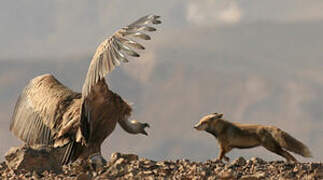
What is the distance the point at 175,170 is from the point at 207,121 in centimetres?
394

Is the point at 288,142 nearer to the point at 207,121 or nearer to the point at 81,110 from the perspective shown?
the point at 207,121

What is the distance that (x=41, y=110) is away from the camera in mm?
Answer: 11570

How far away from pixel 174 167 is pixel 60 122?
7.26ft

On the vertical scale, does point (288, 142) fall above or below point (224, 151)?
above

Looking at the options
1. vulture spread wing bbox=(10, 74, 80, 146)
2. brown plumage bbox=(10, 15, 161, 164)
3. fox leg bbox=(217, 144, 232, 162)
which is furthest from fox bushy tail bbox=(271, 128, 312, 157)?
vulture spread wing bbox=(10, 74, 80, 146)

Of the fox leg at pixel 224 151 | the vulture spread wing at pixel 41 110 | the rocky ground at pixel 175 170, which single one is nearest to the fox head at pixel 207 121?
the fox leg at pixel 224 151

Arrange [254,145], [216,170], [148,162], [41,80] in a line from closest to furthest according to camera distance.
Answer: [216,170] → [148,162] → [41,80] → [254,145]

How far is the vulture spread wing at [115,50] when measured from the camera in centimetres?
954

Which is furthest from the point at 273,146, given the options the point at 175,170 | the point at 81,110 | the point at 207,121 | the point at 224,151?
the point at 81,110

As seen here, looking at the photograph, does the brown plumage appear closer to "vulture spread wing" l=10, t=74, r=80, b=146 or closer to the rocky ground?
"vulture spread wing" l=10, t=74, r=80, b=146

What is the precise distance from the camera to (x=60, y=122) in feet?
36.4

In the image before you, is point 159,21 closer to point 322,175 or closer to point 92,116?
point 92,116

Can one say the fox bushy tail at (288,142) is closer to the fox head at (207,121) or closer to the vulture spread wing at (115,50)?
the fox head at (207,121)

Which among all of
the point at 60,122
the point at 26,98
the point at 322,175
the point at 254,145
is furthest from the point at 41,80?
the point at 322,175
